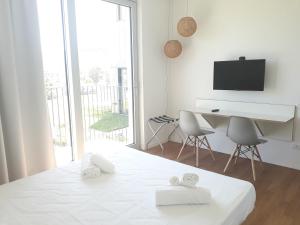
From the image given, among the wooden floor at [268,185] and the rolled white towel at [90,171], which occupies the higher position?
the rolled white towel at [90,171]

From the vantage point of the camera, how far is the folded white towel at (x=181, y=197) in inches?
59.5

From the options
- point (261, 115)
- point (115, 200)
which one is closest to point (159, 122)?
point (261, 115)

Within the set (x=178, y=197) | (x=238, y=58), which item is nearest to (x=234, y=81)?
(x=238, y=58)

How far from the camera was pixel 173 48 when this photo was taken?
12.7 ft

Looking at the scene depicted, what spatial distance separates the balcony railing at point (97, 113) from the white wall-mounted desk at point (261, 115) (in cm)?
131

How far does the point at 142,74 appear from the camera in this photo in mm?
3951

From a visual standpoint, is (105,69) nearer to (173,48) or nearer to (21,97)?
(173,48)

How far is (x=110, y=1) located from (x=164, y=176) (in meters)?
2.69

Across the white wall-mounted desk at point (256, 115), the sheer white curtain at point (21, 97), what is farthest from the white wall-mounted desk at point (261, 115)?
the sheer white curtain at point (21, 97)

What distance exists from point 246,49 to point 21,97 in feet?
9.87

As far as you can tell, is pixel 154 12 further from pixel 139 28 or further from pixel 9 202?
pixel 9 202

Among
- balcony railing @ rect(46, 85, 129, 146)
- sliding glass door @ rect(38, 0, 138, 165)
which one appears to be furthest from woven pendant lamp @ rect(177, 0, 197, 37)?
balcony railing @ rect(46, 85, 129, 146)

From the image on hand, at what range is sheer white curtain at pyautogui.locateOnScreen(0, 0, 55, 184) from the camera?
2.24 m

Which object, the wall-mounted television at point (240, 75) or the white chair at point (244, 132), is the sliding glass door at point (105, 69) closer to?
the wall-mounted television at point (240, 75)
